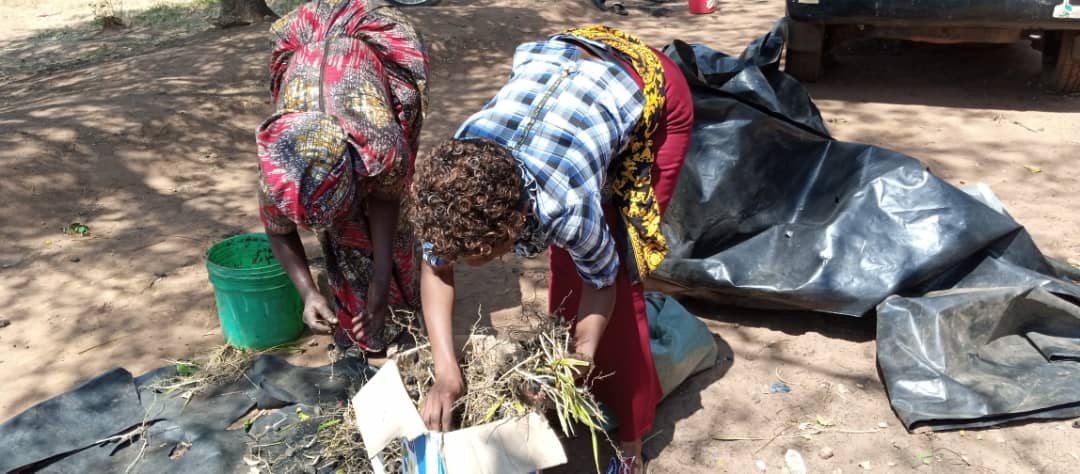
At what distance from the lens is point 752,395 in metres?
2.87

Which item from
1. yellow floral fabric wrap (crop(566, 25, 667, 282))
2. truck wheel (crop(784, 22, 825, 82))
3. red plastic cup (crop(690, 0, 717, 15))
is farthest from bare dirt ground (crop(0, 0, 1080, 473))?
red plastic cup (crop(690, 0, 717, 15))

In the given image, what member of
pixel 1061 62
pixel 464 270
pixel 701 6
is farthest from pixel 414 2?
pixel 1061 62

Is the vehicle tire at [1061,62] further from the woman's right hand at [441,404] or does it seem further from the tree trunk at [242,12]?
the tree trunk at [242,12]

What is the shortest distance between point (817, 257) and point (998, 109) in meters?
2.80

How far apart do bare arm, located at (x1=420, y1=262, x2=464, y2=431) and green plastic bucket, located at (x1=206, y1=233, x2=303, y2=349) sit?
3.92 feet

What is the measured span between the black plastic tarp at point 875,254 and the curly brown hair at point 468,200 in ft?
5.44

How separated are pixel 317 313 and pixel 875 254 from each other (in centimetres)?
195

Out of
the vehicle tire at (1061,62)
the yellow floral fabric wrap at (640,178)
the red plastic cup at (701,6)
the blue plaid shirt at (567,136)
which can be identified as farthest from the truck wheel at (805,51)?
the blue plaid shirt at (567,136)

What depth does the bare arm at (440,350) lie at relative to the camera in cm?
189

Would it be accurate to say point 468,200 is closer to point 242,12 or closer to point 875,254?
point 875,254

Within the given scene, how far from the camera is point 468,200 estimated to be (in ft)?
5.24

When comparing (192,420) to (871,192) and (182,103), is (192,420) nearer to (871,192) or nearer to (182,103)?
(871,192)

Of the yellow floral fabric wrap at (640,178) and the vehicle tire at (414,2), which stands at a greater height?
the yellow floral fabric wrap at (640,178)

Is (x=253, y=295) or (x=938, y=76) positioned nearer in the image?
(x=253, y=295)
